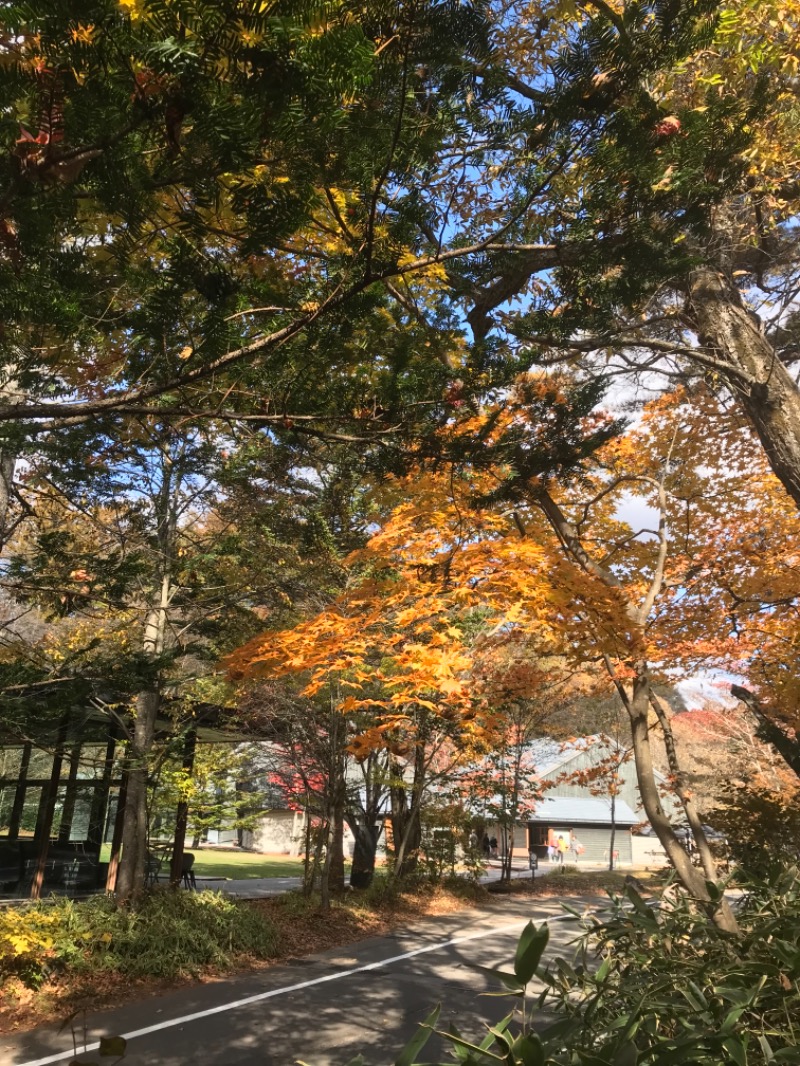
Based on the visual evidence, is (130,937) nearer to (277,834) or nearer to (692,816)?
(692,816)

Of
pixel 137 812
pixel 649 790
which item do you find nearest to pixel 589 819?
pixel 137 812

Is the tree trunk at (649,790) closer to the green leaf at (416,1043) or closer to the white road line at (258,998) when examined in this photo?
the white road line at (258,998)

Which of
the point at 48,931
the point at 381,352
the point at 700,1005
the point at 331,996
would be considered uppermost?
the point at 381,352

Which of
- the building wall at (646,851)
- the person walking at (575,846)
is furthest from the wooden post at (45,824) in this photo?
the building wall at (646,851)

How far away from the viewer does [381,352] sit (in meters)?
4.34

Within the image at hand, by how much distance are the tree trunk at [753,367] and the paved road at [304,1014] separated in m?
3.83

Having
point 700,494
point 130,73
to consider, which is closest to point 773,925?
point 130,73

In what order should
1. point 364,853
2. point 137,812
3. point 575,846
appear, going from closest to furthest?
1. point 137,812
2. point 364,853
3. point 575,846

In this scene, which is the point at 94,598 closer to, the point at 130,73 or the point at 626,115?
the point at 130,73

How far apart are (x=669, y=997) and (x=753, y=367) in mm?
5017

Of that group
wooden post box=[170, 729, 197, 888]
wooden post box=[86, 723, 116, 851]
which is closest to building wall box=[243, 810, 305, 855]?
wooden post box=[86, 723, 116, 851]

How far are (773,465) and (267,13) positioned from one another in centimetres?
462

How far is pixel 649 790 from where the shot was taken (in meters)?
5.91

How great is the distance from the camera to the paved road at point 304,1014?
5.38 m
